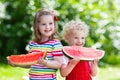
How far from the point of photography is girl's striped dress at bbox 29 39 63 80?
502 cm

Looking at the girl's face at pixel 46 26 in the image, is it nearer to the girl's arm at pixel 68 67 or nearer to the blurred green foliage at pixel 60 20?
the girl's arm at pixel 68 67

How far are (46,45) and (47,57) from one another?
0.46 ft

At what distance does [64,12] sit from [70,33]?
498 cm

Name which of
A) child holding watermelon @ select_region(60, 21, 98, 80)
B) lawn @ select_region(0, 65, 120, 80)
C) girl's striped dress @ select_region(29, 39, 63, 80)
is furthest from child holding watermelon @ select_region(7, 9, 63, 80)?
lawn @ select_region(0, 65, 120, 80)

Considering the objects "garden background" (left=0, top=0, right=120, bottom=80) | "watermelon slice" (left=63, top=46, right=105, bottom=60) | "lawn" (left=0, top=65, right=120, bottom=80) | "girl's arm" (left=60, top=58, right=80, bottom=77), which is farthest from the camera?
"garden background" (left=0, top=0, right=120, bottom=80)

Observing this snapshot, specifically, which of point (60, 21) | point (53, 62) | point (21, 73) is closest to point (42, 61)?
point (53, 62)

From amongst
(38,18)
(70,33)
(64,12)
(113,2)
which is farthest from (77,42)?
(113,2)

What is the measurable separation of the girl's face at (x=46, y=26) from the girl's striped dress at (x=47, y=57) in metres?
0.10

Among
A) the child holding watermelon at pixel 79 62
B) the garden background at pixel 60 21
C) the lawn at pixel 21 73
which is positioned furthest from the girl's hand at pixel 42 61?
the garden background at pixel 60 21

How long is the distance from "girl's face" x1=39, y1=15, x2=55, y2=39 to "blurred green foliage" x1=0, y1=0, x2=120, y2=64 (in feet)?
15.6

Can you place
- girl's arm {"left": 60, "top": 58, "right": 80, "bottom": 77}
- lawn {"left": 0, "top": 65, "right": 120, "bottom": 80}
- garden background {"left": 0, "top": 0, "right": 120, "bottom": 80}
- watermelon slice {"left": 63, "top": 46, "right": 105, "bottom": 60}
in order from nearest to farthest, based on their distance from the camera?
girl's arm {"left": 60, "top": 58, "right": 80, "bottom": 77} < watermelon slice {"left": 63, "top": 46, "right": 105, "bottom": 60} < lawn {"left": 0, "top": 65, "right": 120, "bottom": 80} < garden background {"left": 0, "top": 0, "right": 120, "bottom": 80}

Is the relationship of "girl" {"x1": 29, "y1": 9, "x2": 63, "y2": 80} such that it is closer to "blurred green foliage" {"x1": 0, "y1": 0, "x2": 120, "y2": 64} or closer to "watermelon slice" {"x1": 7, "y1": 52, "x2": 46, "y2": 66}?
"watermelon slice" {"x1": 7, "y1": 52, "x2": 46, "y2": 66}

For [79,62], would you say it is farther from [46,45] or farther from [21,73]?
[21,73]

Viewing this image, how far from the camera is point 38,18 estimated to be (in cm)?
510
